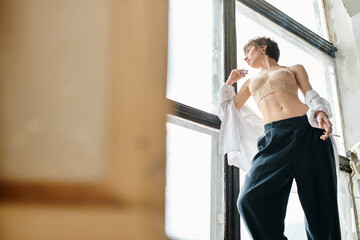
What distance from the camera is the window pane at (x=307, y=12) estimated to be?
324cm

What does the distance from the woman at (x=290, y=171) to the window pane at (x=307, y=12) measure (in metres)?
1.74

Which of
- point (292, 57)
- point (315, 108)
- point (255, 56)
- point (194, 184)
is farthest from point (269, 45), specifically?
point (292, 57)

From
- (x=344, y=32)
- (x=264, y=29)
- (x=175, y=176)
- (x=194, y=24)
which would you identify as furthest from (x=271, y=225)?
(x=344, y=32)

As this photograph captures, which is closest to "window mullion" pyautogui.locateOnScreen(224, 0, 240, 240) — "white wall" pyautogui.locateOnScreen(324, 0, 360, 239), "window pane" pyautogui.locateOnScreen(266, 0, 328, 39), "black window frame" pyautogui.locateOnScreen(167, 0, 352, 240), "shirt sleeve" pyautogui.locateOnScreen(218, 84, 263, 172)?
"black window frame" pyautogui.locateOnScreen(167, 0, 352, 240)

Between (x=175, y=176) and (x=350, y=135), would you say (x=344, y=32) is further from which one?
(x=175, y=176)

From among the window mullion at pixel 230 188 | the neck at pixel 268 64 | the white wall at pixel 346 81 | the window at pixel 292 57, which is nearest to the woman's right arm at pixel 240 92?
the neck at pixel 268 64

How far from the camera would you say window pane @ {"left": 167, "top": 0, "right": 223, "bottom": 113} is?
2.19 metres

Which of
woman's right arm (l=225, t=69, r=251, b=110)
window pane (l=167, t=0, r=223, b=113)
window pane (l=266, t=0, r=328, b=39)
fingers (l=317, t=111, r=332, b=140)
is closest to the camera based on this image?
fingers (l=317, t=111, r=332, b=140)

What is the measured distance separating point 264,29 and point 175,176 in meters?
1.59

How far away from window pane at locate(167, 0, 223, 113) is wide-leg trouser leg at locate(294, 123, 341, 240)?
2.60ft

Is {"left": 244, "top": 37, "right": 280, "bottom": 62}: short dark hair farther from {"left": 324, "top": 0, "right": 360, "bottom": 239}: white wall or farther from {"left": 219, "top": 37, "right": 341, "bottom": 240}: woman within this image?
{"left": 324, "top": 0, "right": 360, "bottom": 239}: white wall

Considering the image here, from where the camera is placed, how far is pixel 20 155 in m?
0.16

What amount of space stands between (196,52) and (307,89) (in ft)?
2.74

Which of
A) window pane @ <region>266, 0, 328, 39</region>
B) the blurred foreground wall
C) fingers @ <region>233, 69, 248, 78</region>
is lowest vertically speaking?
the blurred foreground wall
